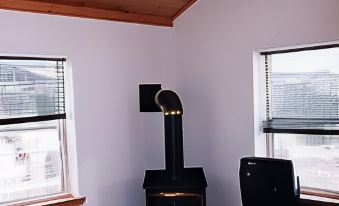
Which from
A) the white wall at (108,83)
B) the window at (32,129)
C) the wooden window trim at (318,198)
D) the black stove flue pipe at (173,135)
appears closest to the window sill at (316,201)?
the wooden window trim at (318,198)

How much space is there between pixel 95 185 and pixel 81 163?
265 millimetres

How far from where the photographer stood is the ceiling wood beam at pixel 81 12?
2840 mm

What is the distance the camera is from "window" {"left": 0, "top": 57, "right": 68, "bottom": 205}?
2.94 meters

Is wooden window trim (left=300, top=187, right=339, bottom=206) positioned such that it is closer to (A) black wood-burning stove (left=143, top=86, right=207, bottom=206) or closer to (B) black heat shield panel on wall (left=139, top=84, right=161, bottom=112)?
(A) black wood-burning stove (left=143, top=86, right=207, bottom=206)

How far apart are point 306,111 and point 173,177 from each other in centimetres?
130

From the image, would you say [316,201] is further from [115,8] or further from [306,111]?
[115,8]

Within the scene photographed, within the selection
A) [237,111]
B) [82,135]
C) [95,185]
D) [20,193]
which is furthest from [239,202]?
[20,193]

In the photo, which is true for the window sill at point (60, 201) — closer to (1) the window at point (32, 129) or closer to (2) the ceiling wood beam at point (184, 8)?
(1) the window at point (32, 129)

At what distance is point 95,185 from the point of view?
131 inches

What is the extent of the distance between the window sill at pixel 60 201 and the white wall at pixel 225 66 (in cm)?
123

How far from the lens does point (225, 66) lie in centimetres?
345

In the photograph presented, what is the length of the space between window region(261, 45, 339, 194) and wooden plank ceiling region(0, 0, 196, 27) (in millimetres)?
1068

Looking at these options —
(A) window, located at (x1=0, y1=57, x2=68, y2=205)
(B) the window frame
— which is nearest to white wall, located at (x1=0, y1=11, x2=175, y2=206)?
(A) window, located at (x1=0, y1=57, x2=68, y2=205)

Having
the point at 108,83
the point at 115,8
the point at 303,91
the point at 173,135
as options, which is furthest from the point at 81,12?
the point at 303,91
